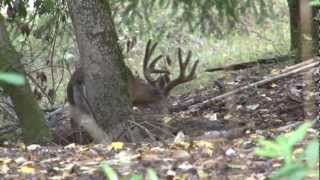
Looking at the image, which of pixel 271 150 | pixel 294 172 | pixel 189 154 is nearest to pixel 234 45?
pixel 189 154

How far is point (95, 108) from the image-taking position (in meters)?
6.55

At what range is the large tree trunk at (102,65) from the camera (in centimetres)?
621

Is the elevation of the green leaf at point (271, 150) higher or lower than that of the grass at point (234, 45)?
higher

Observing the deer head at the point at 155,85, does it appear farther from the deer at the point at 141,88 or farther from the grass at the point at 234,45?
the grass at the point at 234,45

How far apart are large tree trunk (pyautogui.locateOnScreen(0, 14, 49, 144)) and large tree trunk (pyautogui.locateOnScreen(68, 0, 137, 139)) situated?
68 cm

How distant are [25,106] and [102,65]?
1103mm

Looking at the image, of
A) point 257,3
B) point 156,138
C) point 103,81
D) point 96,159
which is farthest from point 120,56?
point 257,3

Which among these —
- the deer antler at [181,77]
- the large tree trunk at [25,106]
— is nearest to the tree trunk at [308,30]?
the deer antler at [181,77]

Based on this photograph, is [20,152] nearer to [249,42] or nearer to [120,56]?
[120,56]

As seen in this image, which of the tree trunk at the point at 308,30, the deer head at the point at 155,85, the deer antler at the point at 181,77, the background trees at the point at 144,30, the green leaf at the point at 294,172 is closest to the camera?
the green leaf at the point at 294,172

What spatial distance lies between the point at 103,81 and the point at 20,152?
1.65 m

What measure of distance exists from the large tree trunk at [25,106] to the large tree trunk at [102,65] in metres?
0.68

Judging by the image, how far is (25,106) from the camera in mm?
6977

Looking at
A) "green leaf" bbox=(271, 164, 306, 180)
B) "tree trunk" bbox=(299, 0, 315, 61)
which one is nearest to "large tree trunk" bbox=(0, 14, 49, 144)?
"tree trunk" bbox=(299, 0, 315, 61)
